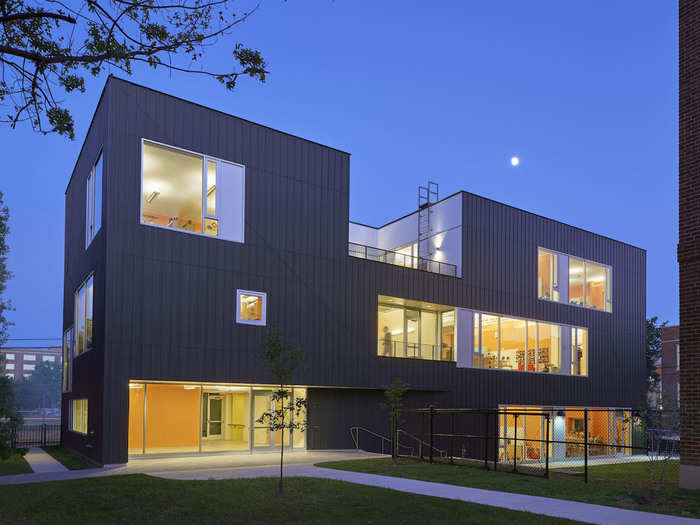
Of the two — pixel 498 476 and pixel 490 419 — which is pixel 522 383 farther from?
pixel 498 476

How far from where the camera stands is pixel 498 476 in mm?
14633

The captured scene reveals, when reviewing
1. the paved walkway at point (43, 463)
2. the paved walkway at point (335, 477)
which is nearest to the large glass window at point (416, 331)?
the paved walkway at point (335, 477)

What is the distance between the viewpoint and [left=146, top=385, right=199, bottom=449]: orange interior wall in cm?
1988

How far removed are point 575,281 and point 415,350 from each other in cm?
1032

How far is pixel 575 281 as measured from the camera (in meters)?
30.5

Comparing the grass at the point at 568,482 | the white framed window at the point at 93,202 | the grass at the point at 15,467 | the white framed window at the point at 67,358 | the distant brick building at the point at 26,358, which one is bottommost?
the distant brick building at the point at 26,358

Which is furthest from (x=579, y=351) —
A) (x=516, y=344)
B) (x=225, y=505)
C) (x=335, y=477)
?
(x=225, y=505)

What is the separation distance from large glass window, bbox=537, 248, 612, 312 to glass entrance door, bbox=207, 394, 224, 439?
50.2 ft

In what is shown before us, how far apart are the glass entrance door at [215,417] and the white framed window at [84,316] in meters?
4.20

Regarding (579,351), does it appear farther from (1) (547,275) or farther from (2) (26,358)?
(2) (26,358)

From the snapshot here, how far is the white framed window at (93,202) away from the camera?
19484 mm

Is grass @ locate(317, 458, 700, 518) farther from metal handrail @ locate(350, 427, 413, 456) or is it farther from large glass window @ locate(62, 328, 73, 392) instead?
large glass window @ locate(62, 328, 73, 392)

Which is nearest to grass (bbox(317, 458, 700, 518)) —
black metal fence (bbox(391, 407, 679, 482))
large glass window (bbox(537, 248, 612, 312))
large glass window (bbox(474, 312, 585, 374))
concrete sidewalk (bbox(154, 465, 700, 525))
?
concrete sidewalk (bbox(154, 465, 700, 525))

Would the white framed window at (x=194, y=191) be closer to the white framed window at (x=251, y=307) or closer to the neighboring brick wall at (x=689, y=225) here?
A: the white framed window at (x=251, y=307)
